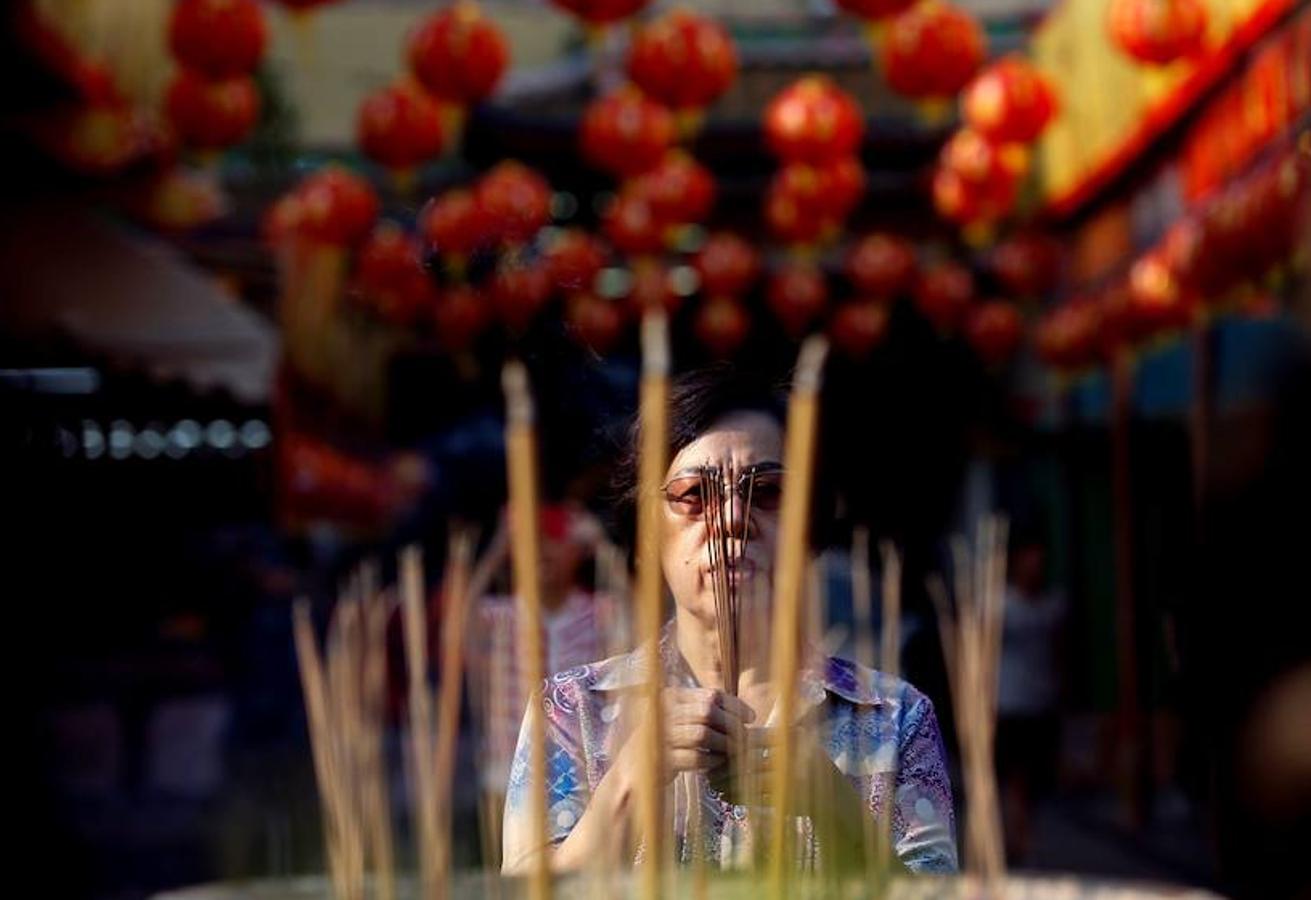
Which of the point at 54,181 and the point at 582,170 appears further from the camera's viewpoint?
the point at 582,170

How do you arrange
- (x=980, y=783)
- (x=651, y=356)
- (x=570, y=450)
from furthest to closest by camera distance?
(x=570, y=450) < (x=980, y=783) < (x=651, y=356)

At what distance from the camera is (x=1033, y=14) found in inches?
301

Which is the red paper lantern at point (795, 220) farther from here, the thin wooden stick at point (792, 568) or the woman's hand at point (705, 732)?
the thin wooden stick at point (792, 568)

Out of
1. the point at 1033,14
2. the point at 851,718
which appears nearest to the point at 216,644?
the point at 1033,14

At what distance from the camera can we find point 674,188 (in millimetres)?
5879

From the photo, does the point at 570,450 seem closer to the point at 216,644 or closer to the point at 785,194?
the point at 785,194

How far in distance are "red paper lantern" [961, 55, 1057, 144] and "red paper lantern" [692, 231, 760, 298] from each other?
186cm

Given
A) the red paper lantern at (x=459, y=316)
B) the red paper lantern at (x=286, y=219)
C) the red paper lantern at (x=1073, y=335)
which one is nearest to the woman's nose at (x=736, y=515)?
the red paper lantern at (x=286, y=219)

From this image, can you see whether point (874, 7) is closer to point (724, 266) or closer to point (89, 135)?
point (89, 135)

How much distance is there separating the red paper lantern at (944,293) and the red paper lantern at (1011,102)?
1.71 meters

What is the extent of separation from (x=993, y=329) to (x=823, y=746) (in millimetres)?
6260

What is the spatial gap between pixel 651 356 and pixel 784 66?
23.2ft

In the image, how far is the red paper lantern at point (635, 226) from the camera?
5.98 metres

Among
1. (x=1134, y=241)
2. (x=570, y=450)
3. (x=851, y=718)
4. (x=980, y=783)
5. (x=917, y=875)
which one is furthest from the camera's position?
(x=1134, y=241)
